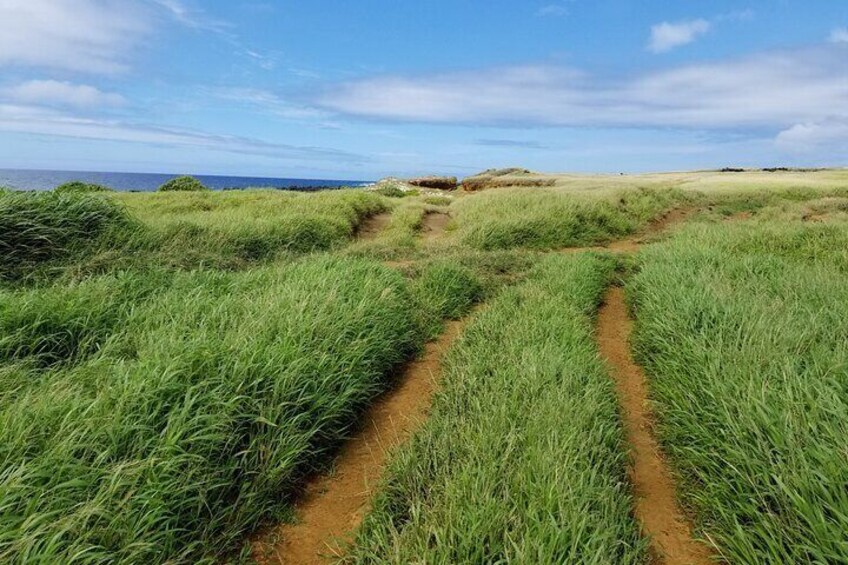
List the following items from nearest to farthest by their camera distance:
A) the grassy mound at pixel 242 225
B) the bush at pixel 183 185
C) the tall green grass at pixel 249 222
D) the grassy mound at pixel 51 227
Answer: the grassy mound at pixel 51 227
the grassy mound at pixel 242 225
the tall green grass at pixel 249 222
the bush at pixel 183 185

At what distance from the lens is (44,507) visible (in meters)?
2.73

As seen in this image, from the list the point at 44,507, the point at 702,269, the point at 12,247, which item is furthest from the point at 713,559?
the point at 12,247

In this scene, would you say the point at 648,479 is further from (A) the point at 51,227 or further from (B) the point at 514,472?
(A) the point at 51,227

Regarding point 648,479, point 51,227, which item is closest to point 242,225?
point 51,227

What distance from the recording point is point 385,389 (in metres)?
5.66

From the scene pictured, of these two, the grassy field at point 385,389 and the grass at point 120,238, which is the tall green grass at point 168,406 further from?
the grass at point 120,238

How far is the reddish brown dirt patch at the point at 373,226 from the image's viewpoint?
16875 mm

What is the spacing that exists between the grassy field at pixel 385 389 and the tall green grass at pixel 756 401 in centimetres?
2

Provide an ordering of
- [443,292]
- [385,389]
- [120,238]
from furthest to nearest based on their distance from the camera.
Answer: [120,238] → [443,292] → [385,389]

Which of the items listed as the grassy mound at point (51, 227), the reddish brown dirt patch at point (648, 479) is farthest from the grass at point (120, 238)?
the reddish brown dirt patch at point (648, 479)

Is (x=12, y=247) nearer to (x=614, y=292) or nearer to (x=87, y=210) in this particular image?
(x=87, y=210)

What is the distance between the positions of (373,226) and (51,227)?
1087 cm

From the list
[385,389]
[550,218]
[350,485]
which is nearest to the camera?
[350,485]

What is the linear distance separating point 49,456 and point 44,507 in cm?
32
